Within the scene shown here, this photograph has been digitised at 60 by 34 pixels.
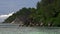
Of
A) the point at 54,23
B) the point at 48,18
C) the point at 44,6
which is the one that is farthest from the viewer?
the point at 44,6

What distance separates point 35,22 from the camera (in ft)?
325

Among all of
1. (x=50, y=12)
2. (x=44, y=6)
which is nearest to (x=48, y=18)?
(x=50, y=12)

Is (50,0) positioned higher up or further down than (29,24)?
higher up

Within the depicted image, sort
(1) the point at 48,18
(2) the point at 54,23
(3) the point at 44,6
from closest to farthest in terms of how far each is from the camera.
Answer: (2) the point at 54,23, (1) the point at 48,18, (3) the point at 44,6

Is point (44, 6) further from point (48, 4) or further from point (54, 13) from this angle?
point (54, 13)

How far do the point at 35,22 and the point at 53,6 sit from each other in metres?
7.04

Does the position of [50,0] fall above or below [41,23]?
above

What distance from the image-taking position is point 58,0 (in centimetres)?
9919

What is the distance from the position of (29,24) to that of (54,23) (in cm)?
1563

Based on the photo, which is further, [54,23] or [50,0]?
[50,0]

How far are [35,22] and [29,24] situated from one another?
3.86 m

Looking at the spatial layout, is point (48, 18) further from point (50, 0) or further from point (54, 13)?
point (50, 0)

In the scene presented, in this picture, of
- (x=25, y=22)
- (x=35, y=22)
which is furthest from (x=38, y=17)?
(x=25, y=22)

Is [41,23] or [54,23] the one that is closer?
[54,23]
